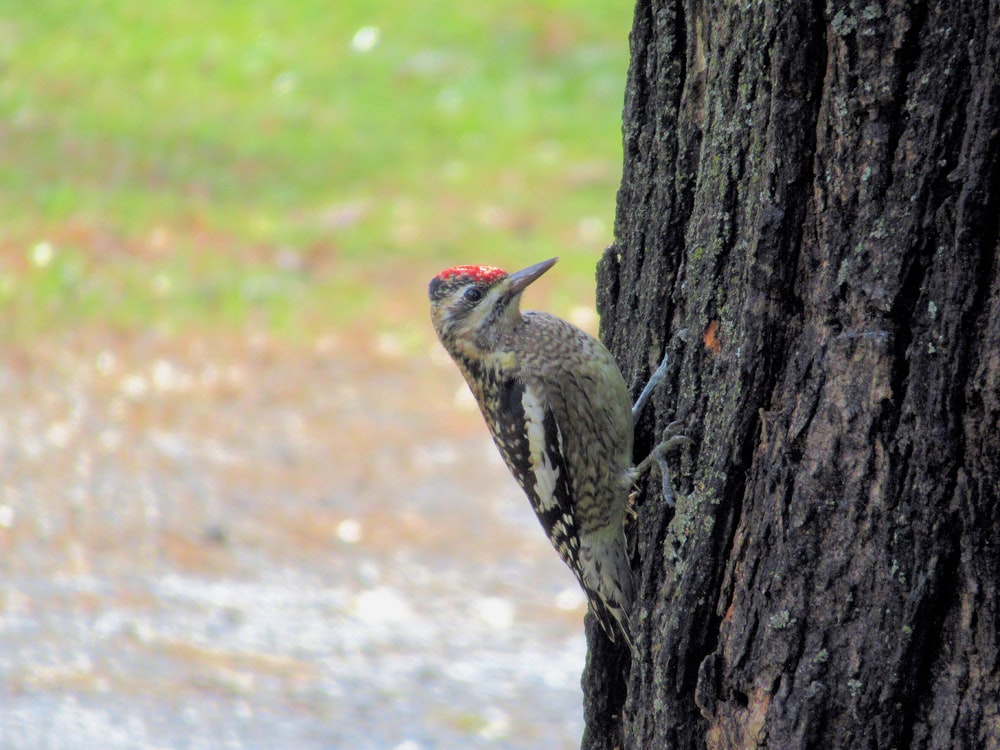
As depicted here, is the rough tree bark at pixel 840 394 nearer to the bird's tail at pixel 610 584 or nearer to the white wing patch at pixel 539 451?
the bird's tail at pixel 610 584

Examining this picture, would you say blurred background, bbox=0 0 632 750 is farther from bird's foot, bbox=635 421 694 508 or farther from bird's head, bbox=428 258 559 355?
bird's foot, bbox=635 421 694 508

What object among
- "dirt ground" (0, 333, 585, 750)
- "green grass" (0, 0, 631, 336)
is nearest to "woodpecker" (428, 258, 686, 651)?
"dirt ground" (0, 333, 585, 750)

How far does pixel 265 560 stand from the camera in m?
7.13

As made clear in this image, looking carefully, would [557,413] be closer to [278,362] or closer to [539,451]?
[539,451]

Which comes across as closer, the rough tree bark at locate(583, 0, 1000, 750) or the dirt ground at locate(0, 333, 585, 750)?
the rough tree bark at locate(583, 0, 1000, 750)

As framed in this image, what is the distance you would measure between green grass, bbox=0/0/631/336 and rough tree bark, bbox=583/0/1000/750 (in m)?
7.65

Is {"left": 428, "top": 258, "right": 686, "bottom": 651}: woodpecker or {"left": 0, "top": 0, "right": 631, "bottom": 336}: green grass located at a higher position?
{"left": 0, "top": 0, "right": 631, "bottom": 336}: green grass

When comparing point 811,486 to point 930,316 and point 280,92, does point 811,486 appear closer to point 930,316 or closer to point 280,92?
point 930,316

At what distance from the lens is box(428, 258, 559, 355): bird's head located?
4.10m

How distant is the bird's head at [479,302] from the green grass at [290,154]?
5.82m

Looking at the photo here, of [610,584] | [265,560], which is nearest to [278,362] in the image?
[265,560]

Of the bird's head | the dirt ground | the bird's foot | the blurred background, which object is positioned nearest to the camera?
the bird's foot

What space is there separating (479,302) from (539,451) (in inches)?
23.8

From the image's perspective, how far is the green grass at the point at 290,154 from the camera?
33.6ft
